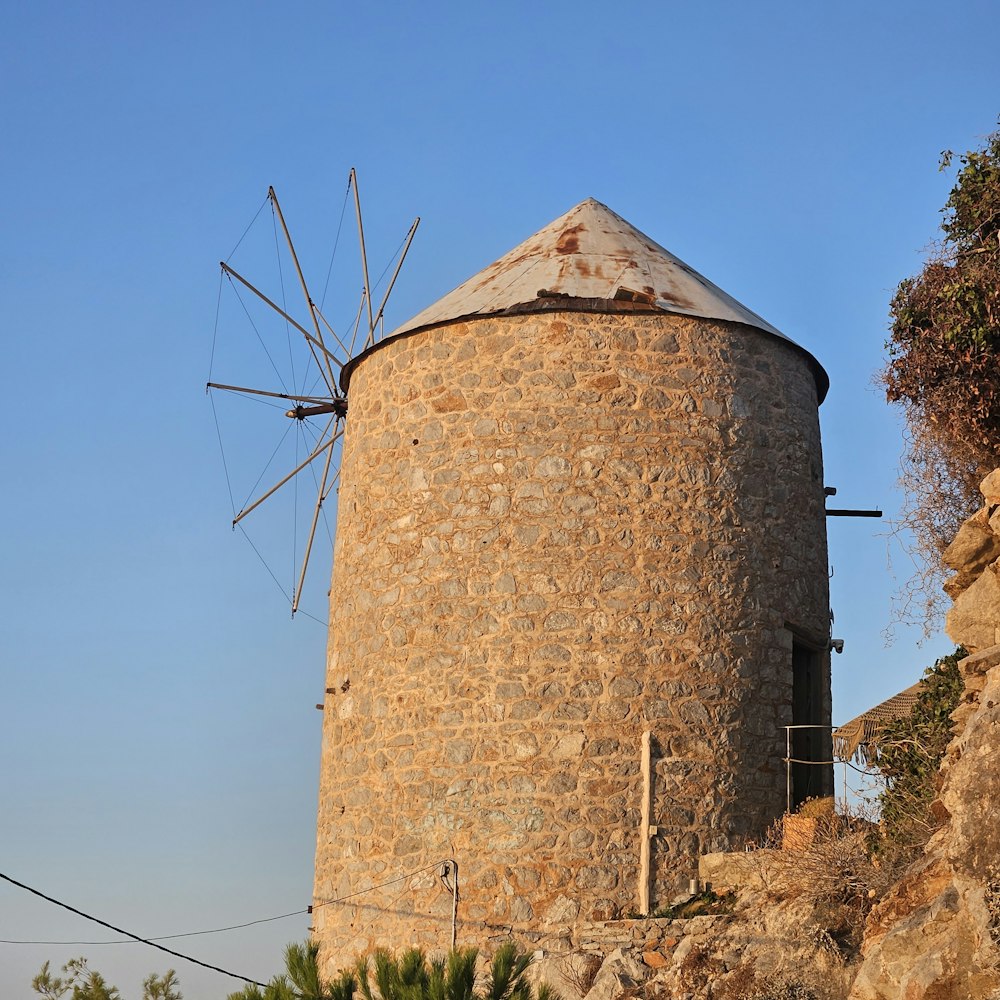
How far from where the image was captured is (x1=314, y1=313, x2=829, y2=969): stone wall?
12367mm

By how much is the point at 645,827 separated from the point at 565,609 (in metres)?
1.81

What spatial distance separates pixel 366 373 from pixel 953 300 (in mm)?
5243

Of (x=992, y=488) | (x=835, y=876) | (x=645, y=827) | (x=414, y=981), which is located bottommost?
(x=414, y=981)

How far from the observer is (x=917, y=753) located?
1176cm

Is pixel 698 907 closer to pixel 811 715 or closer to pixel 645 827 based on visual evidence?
pixel 645 827

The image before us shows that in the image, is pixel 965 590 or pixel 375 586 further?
pixel 375 586

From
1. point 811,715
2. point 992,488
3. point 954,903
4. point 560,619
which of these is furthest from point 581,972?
point 992,488

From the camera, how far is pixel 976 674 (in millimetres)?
10797

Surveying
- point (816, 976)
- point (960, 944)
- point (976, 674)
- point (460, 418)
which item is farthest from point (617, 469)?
point (960, 944)

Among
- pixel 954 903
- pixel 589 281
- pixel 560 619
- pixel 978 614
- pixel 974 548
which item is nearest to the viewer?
pixel 954 903

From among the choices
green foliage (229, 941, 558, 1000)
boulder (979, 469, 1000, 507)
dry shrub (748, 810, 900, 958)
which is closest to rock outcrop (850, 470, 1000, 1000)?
dry shrub (748, 810, 900, 958)

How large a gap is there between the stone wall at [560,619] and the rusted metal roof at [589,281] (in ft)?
0.60

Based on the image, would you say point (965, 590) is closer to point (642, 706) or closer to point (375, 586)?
point (642, 706)

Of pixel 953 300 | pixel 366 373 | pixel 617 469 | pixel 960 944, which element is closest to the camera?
pixel 960 944
